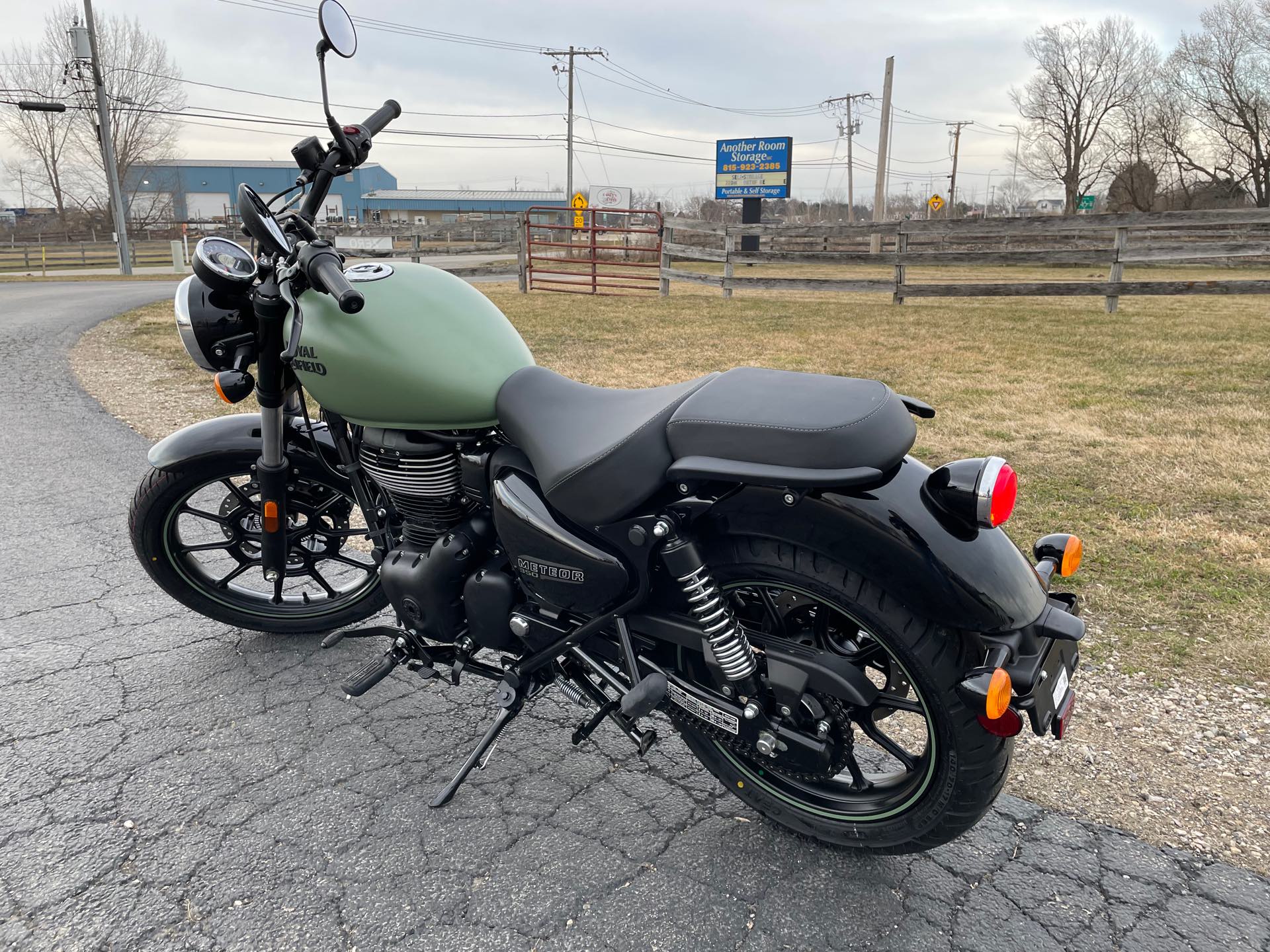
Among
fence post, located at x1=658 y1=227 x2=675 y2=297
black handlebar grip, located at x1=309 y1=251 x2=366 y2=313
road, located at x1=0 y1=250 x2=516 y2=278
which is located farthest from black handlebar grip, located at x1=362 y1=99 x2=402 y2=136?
road, located at x1=0 y1=250 x2=516 y2=278

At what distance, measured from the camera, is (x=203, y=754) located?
2.59 m

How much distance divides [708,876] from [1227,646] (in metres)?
2.23

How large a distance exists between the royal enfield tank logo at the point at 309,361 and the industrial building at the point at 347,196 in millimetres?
49850

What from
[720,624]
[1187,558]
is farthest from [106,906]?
[1187,558]

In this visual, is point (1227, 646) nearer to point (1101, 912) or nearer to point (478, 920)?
point (1101, 912)

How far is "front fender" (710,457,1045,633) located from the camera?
1.79m

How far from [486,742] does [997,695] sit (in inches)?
53.3

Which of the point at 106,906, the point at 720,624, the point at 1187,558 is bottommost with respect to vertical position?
the point at 106,906

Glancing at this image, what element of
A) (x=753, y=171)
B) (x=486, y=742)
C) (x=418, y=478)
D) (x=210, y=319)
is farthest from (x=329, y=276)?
(x=753, y=171)

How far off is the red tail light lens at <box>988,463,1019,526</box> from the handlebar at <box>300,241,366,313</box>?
1.50m

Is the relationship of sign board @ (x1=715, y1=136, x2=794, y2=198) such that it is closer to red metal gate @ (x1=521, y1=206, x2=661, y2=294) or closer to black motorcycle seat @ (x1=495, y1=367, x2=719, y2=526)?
red metal gate @ (x1=521, y1=206, x2=661, y2=294)

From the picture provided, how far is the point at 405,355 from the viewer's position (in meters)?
2.25

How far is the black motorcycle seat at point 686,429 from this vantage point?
Answer: 1.76 meters

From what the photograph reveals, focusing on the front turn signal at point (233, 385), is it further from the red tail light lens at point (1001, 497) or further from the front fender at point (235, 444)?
the red tail light lens at point (1001, 497)
